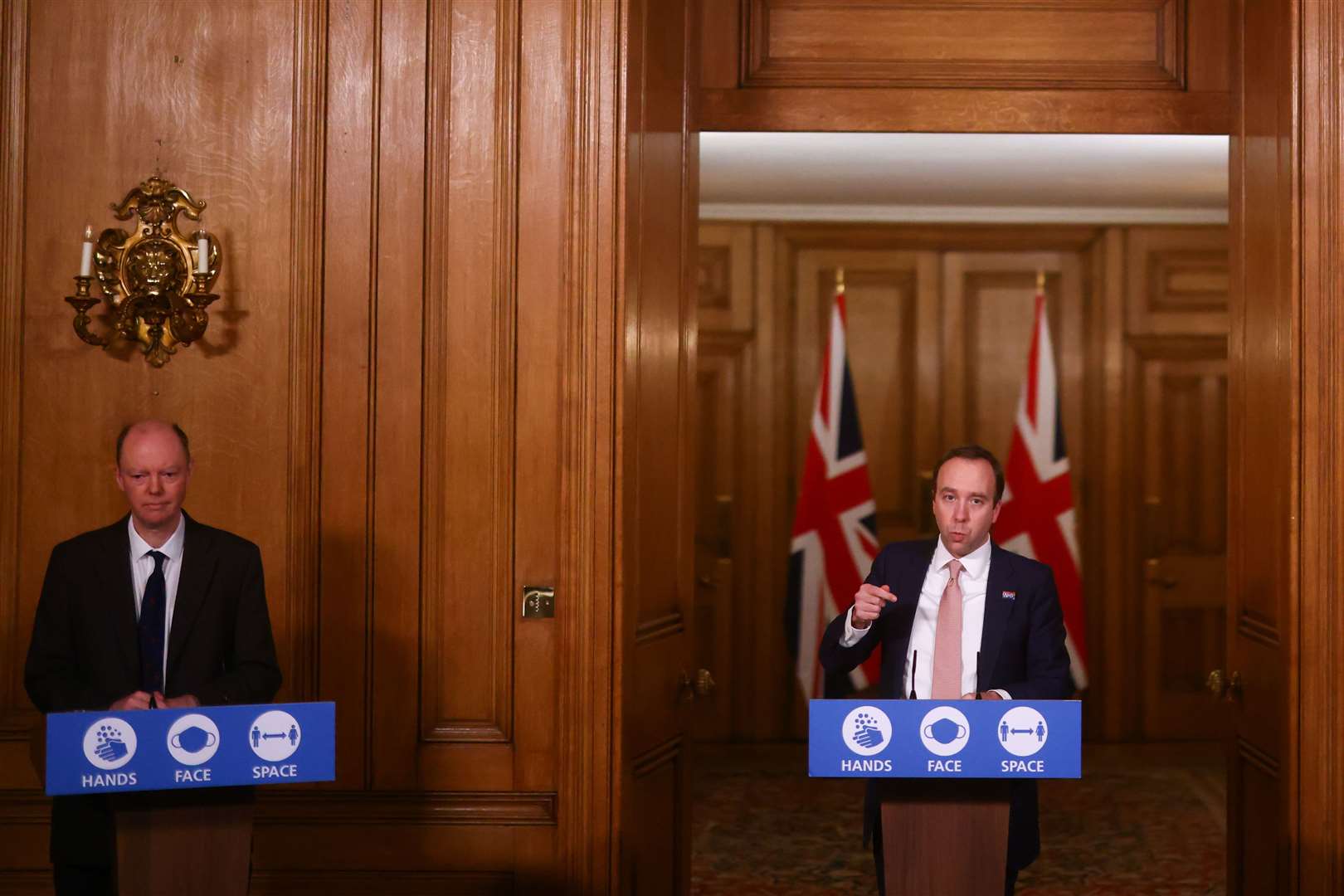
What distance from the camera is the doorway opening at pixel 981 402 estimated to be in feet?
23.0

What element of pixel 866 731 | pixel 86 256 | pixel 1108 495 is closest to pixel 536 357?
pixel 86 256

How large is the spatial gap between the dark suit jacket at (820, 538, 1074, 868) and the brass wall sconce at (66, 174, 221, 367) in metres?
1.81

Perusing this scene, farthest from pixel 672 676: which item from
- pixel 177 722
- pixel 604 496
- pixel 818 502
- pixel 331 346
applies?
pixel 818 502

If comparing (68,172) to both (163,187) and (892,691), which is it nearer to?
(163,187)

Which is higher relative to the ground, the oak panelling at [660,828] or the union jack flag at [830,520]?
the union jack flag at [830,520]

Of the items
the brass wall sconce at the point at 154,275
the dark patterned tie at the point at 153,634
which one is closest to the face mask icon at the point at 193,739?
the dark patterned tie at the point at 153,634

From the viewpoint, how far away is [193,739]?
101 inches

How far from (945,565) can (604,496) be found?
88 centimetres

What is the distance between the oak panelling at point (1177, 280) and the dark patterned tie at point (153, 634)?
18.1ft

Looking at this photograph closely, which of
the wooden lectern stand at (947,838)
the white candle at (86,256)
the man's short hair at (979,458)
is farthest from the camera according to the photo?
the white candle at (86,256)

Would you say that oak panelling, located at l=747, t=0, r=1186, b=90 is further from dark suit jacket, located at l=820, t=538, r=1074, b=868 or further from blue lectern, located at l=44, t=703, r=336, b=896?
blue lectern, located at l=44, t=703, r=336, b=896

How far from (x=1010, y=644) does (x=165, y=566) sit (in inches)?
73.7

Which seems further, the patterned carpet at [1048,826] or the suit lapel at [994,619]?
the patterned carpet at [1048,826]

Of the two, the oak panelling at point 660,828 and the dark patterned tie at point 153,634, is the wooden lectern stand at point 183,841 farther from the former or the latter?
the oak panelling at point 660,828
